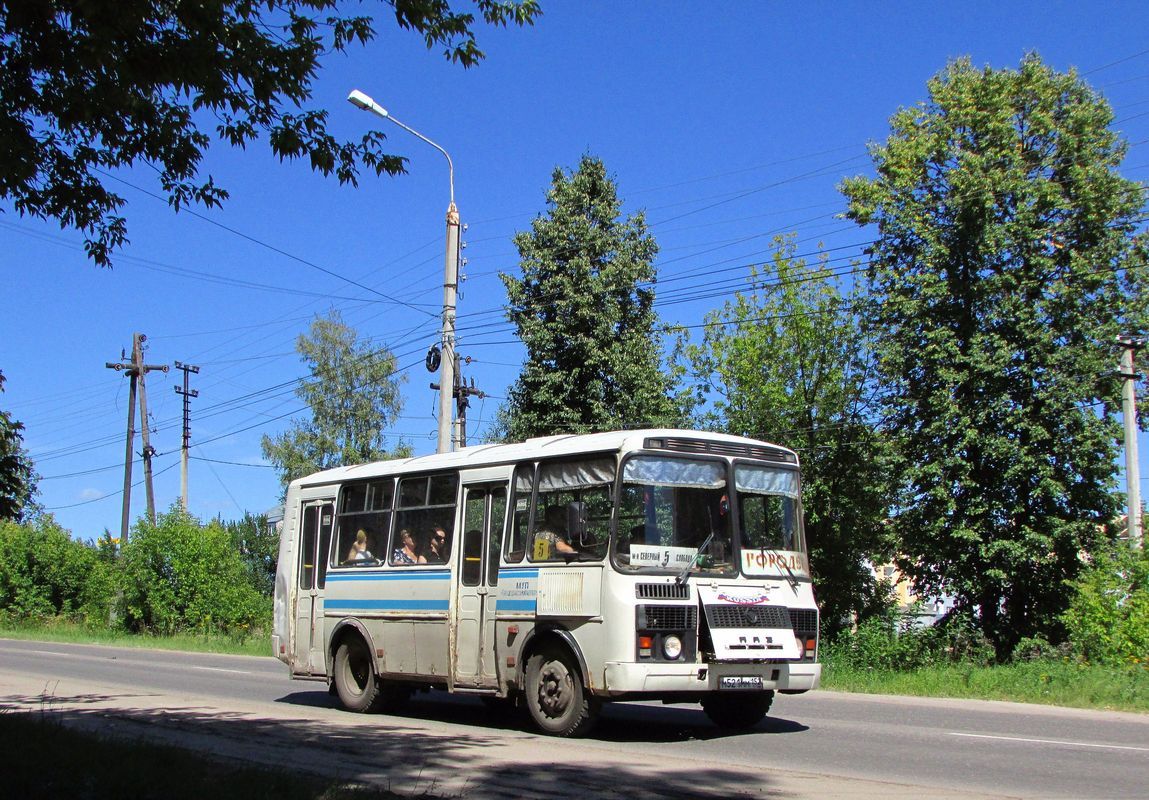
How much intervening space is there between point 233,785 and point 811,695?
446 inches

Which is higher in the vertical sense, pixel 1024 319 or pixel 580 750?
pixel 1024 319

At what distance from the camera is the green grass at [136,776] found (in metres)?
7.68

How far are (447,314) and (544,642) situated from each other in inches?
498

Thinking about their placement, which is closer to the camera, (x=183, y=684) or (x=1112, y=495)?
(x=183, y=684)

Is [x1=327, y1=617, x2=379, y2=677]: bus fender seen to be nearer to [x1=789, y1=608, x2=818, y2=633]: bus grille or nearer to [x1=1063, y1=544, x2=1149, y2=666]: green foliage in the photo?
[x1=789, y1=608, x2=818, y2=633]: bus grille

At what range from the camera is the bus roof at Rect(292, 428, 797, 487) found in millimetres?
11672

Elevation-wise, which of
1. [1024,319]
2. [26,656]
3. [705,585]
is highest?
[1024,319]

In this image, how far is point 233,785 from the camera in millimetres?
7879

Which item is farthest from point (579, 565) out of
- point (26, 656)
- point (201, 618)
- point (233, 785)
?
point (201, 618)

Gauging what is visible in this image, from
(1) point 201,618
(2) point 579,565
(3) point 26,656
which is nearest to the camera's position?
(2) point 579,565

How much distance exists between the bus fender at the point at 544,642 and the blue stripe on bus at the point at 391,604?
1.52 m

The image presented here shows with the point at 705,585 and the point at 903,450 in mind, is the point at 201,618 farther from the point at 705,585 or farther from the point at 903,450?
the point at 705,585

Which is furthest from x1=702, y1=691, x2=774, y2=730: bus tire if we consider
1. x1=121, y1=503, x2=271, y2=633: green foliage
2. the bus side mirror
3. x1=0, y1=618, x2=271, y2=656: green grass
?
x1=121, y1=503, x2=271, y2=633: green foliage

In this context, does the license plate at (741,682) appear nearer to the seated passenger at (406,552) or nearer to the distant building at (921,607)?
the seated passenger at (406,552)
